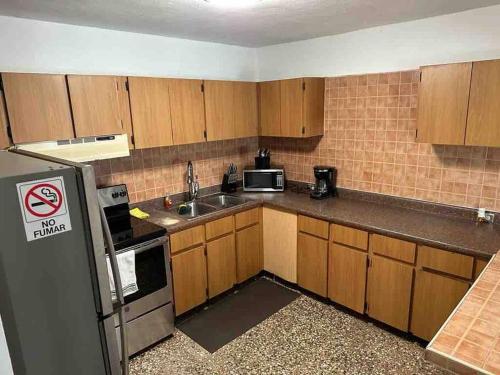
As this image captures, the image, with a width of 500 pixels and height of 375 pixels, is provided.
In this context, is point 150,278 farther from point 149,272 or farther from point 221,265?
point 221,265

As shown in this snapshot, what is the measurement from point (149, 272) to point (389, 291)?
1863 mm

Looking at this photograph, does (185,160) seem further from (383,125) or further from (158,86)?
(383,125)

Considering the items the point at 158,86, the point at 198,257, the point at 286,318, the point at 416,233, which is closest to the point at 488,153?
the point at 416,233

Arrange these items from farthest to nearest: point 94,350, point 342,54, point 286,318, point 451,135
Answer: point 342,54 < point 286,318 < point 451,135 < point 94,350

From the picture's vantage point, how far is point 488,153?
248 centimetres

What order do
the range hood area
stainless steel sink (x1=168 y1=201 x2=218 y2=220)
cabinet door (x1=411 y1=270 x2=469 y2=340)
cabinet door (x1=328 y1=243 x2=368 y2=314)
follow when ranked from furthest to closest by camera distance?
stainless steel sink (x1=168 y1=201 x2=218 y2=220) → cabinet door (x1=328 y1=243 x2=368 y2=314) → cabinet door (x1=411 y1=270 x2=469 y2=340) → the range hood area

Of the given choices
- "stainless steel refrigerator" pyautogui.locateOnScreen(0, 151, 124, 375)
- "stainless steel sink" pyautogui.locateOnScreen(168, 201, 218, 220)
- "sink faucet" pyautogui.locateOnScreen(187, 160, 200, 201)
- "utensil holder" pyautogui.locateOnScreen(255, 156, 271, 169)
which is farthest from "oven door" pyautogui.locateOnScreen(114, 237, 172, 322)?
"utensil holder" pyautogui.locateOnScreen(255, 156, 271, 169)

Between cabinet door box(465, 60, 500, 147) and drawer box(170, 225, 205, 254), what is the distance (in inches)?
85.4

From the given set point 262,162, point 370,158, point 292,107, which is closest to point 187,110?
point 292,107

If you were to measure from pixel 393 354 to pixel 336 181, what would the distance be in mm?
1641

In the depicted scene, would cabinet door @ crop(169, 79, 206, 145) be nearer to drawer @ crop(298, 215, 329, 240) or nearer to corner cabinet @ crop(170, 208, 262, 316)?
corner cabinet @ crop(170, 208, 262, 316)

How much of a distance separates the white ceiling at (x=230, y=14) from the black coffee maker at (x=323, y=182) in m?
1.29

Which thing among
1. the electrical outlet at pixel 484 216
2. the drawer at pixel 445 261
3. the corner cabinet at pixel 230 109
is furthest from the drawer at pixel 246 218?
the electrical outlet at pixel 484 216

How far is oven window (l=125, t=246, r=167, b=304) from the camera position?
94.6 inches
